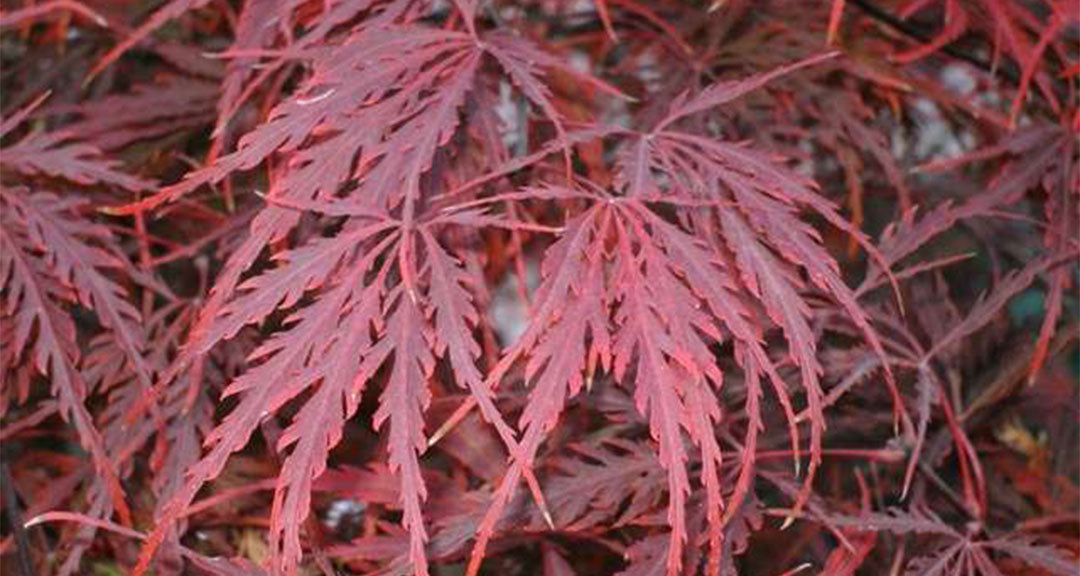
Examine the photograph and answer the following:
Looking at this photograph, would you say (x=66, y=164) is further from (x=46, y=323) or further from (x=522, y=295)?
(x=522, y=295)

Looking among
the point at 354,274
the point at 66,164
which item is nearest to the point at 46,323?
the point at 66,164

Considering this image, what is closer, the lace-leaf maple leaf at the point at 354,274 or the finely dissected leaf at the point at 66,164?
the lace-leaf maple leaf at the point at 354,274

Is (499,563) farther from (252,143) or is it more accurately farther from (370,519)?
(252,143)

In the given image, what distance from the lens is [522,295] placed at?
86 cm

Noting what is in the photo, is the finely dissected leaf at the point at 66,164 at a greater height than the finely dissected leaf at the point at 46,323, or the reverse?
the finely dissected leaf at the point at 66,164

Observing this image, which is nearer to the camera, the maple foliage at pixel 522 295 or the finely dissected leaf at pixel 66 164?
the maple foliage at pixel 522 295

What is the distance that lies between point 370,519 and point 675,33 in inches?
13.3

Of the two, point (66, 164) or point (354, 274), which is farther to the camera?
point (66, 164)

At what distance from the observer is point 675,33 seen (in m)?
1.01

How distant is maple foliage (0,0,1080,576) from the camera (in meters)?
0.68

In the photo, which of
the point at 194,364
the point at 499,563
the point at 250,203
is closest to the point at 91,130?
the point at 250,203

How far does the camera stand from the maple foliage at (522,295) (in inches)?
26.9

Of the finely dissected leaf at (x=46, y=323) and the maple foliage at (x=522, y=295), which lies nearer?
the maple foliage at (x=522, y=295)

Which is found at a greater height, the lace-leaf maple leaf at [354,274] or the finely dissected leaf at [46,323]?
the lace-leaf maple leaf at [354,274]
